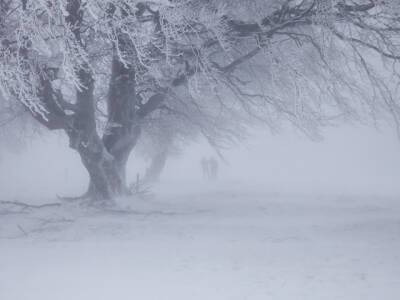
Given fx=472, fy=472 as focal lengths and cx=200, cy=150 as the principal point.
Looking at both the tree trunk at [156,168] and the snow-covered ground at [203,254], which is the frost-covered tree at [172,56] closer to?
the snow-covered ground at [203,254]

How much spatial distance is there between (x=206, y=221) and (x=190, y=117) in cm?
525

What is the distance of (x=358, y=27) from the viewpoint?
9.25 m

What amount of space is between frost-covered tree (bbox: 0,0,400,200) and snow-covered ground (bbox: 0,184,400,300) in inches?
84.3

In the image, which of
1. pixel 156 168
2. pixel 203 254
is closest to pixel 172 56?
pixel 203 254

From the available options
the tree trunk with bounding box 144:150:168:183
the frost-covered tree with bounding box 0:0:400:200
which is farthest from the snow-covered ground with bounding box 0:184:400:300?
the tree trunk with bounding box 144:150:168:183

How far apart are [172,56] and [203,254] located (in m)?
5.02

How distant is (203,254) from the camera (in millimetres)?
6766

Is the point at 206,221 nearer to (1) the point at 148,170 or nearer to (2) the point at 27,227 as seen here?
(2) the point at 27,227

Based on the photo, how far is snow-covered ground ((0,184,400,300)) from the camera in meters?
5.26

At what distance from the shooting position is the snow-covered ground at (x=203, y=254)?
5.26m

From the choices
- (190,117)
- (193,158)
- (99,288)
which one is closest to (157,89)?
(190,117)

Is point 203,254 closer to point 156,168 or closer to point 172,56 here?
point 172,56

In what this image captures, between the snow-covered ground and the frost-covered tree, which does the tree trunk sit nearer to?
the frost-covered tree

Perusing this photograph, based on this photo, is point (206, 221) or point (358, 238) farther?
point (206, 221)
